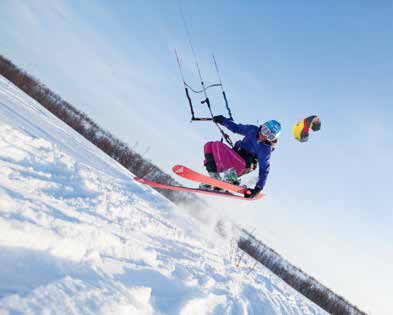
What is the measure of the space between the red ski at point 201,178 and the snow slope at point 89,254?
1.20 metres

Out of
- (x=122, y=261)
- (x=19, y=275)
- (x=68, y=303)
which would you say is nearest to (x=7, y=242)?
(x=19, y=275)

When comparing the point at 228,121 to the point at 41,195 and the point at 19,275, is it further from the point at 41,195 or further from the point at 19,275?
the point at 19,275

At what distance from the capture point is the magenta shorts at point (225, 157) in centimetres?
745

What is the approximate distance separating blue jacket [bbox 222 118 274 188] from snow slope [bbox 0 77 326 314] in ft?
7.31

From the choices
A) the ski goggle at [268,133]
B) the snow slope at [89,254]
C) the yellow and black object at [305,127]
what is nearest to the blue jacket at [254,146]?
the ski goggle at [268,133]

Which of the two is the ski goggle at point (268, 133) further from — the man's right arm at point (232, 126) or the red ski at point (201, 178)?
the red ski at point (201, 178)

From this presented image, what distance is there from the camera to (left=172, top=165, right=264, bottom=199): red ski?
24.3ft

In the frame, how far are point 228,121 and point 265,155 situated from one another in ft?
3.88

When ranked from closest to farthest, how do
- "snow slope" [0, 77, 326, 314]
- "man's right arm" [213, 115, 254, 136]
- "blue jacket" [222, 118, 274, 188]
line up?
"snow slope" [0, 77, 326, 314] < "blue jacket" [222, 118, 274, 188] < "man's right arm" [213, 115, 254, 136]

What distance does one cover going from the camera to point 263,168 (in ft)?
24.0

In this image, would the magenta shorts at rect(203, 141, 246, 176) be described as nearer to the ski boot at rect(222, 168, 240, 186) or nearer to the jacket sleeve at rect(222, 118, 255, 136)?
the ski boot at rect(222, 168, 240, 186)

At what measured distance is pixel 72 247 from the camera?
3.57 m

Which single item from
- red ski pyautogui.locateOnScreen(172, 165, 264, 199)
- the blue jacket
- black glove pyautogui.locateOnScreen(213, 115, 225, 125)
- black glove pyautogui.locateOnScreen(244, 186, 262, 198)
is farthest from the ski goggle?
red ski pyautogui.locateOnScreen(172, 165, 264, 199)

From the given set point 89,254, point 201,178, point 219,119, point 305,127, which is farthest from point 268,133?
point 89,254
